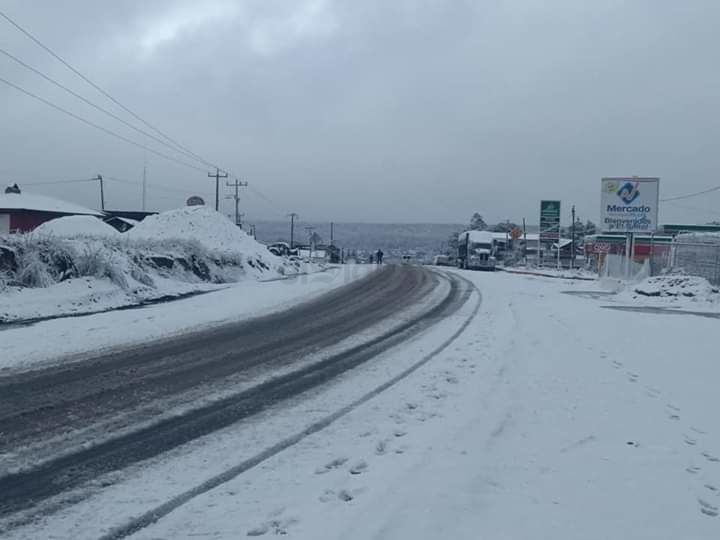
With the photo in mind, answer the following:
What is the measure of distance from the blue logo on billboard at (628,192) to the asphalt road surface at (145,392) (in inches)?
859

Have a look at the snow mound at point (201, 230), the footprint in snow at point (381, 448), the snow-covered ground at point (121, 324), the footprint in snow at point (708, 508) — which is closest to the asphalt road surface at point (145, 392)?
the snow-covered ground at point (121, 324)

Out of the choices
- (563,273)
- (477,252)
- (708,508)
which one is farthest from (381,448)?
(477,252)

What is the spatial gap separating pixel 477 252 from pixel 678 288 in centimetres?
3712

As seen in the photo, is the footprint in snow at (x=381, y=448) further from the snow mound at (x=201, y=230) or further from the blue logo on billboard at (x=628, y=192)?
the blue logo on billboard at (x=628, y=192)

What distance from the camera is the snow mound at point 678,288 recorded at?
77.6 feet

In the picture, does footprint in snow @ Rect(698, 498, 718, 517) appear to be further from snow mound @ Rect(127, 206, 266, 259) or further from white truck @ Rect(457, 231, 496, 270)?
white truck @ Rect(457, 231, 496, 270)

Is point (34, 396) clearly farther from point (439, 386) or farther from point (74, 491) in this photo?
point (439, 386)

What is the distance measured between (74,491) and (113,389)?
3.72 metres

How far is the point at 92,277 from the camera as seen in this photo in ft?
67.3

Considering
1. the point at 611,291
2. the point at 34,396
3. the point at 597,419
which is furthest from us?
the point at 611,291

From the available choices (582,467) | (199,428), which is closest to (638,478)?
(582,467)

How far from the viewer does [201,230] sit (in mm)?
35438

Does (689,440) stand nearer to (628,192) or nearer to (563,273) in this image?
(628,192)

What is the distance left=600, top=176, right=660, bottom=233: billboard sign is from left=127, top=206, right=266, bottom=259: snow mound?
19230 millimetres
